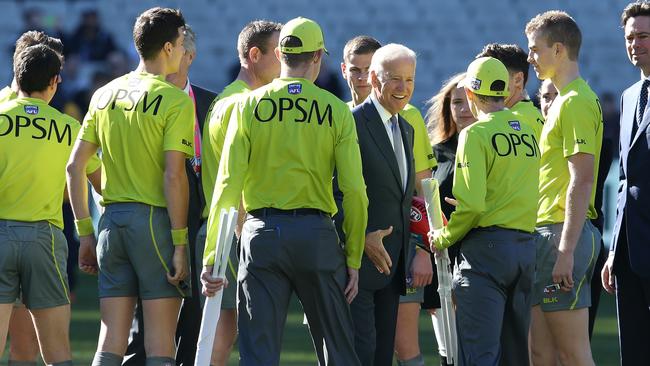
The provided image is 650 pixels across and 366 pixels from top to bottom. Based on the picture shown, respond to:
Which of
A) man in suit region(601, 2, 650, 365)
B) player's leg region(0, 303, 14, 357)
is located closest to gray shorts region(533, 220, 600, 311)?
man in suit region(601, 2, 650, 365)

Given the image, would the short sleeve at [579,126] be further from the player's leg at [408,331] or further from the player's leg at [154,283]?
the player's leg at [154,283]

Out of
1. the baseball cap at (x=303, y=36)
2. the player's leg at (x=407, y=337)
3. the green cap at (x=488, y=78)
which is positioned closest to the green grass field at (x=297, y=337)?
the player's leg at (x=407, y=337)

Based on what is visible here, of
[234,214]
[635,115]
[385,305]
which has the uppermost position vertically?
[635,115]

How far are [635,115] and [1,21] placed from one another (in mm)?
15312

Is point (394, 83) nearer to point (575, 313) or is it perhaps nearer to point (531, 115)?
point (531, 115)

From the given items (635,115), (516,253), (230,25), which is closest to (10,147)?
(516,253)

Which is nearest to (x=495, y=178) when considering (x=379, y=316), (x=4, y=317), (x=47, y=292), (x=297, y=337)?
(x=379, y=316)

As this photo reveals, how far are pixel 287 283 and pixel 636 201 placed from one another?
1968 mm

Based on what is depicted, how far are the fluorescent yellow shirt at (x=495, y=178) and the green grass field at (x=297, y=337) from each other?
9.78 feet

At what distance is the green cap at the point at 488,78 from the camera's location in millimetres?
6828

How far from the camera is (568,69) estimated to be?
23.9 feet

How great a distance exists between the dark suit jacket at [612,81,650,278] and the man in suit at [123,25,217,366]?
8.32 feet

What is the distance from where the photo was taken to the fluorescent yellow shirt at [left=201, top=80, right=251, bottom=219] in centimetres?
703

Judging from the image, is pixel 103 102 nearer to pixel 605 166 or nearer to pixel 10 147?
pixel 10 147
